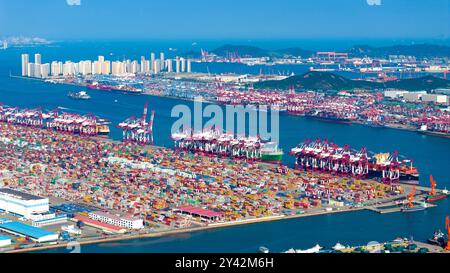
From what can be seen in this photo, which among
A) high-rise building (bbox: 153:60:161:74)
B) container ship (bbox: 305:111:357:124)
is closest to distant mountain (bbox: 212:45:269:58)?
high-rise building (bbox: 153:60:161:74)

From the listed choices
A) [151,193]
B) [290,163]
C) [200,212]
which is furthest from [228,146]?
[200,212]

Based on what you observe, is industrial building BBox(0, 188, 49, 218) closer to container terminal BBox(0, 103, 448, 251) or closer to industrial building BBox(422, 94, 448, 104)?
container terminal BBox(0, 103, 448, 251)

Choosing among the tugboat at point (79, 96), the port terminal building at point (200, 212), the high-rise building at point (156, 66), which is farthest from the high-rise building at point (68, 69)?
the port terminal building at point (200, 212)

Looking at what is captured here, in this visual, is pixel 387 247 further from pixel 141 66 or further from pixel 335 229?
pixel 141 66

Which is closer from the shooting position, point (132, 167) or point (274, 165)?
point (132, 167)

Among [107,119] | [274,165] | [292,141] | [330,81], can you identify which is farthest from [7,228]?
[330,81]

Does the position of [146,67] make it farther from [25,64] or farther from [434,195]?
[434,195]
